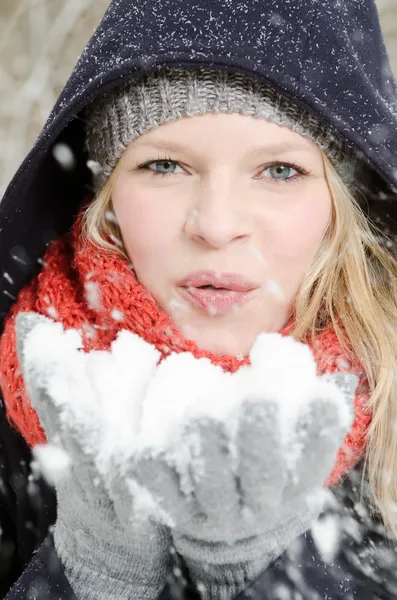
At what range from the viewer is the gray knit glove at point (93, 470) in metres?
1.30

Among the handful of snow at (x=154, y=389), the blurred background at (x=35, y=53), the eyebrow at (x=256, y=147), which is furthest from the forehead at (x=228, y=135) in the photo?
the blurred background at (x=35, y=53)

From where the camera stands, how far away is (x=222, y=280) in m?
1.44

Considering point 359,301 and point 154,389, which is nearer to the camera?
point 154,389

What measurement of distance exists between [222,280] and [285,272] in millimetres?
147

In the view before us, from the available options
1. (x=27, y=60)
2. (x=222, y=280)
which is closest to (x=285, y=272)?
(x=222, y=280)

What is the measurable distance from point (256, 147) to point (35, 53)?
188 centimetres

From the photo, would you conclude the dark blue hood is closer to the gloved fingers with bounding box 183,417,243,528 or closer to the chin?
the chin

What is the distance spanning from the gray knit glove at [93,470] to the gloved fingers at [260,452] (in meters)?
0.21

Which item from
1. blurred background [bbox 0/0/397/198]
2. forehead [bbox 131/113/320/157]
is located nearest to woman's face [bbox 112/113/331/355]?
forehead [bbox 131/113/320/157]

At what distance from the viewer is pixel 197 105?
1.38 metres

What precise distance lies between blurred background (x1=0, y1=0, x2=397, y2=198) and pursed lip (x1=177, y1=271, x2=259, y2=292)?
173 centimetres

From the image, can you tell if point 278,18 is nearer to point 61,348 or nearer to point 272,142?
point 272,142

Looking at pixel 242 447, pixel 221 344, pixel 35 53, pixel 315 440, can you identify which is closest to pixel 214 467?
pixel 242 447

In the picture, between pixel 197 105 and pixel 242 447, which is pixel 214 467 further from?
pixel 197 105
